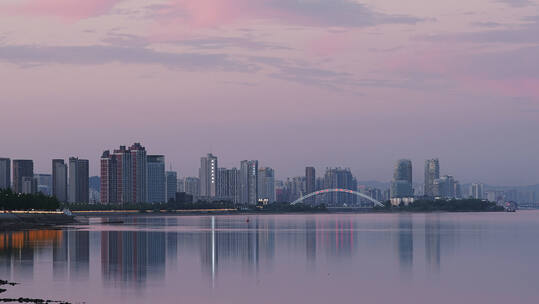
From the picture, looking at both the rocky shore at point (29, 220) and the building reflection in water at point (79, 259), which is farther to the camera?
the rocky shore at point (29, 220)

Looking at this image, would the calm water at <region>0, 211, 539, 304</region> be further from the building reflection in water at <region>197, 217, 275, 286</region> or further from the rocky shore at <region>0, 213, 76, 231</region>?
the rocky shore at <region>0, 213, 76, 231</region>

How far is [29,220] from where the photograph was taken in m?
139

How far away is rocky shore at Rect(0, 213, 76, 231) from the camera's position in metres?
120

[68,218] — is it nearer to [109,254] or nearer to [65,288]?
[109,254]

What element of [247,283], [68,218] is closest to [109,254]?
[247,283]

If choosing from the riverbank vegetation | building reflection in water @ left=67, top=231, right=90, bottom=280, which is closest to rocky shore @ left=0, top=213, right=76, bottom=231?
the riverbank vegetation

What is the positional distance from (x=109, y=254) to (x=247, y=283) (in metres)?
21.8

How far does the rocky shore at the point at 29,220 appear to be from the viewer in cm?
12012

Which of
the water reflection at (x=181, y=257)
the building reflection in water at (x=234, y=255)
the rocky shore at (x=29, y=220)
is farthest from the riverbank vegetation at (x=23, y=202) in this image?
the building reflection in water at (x=234, y=255)

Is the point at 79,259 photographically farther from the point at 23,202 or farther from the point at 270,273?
the point at 23,202

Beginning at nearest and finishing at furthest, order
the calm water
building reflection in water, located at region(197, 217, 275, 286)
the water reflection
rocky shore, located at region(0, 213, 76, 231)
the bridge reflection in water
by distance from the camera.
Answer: the calm water, the water reflection, the bridge reflection in water, building reflection in water, located at region(197, 217, 275, 286), rocky shore, located at region(0, 213, 76, 231)

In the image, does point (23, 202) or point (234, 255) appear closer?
point (234, 255)

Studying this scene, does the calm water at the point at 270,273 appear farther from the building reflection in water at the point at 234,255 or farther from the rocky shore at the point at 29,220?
the rocky shore at the point at 29,220

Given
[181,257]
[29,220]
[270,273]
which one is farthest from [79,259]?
[29,220]
